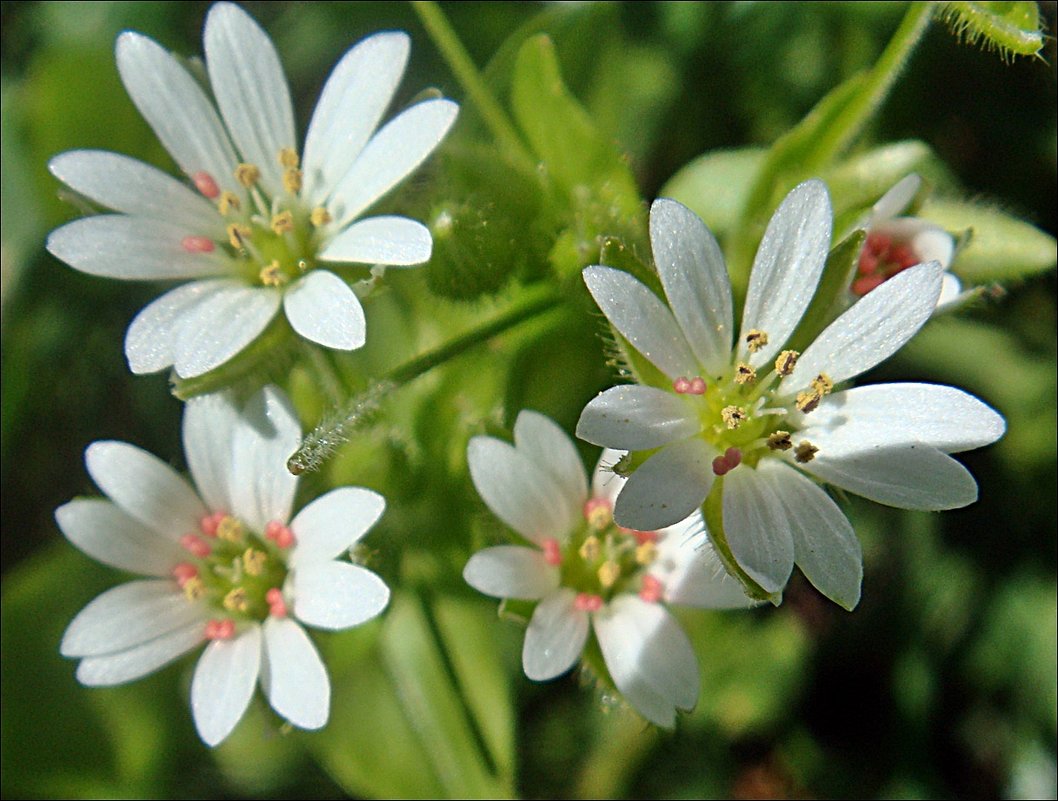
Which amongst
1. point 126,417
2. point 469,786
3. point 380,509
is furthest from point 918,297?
point 126,417

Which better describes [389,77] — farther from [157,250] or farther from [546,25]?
[546,25]

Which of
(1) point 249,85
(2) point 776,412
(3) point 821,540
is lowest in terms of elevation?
(3) point 821,540

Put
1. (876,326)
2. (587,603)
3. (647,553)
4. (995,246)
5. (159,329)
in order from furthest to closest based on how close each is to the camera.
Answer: (995,246) → (647,553) → (587,603) → (159,329) → (876,326)

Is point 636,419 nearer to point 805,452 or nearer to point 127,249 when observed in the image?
point 805,452

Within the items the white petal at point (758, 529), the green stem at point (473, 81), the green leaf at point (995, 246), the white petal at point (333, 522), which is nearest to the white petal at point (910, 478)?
the white petal at point (758, 529)

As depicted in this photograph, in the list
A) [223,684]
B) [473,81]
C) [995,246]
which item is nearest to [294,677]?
[223,684]

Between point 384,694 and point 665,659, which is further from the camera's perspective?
point 384,694

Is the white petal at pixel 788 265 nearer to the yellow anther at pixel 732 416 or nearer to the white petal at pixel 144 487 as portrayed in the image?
the yellow anther at pixel 732 416
